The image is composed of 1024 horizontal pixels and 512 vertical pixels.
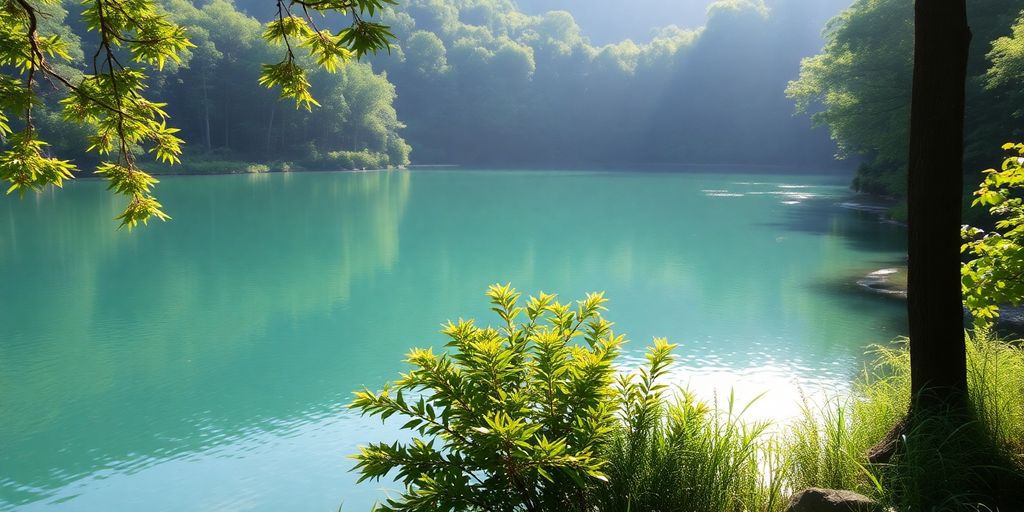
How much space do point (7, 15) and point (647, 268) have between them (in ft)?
44.7

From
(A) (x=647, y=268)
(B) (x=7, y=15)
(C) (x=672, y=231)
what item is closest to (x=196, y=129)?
(C) (x=672, y=231)

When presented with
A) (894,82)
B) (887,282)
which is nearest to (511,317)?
(887,282)

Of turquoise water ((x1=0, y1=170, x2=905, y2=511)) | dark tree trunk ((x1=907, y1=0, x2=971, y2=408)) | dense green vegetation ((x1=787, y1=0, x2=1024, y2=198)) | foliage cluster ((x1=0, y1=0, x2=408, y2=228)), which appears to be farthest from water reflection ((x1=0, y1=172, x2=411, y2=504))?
dense green vegetation ((x1=787, y1=0, x2=1024, y2=198))

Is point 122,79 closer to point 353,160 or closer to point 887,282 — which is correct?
point 887,282

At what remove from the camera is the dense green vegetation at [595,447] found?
274 cm

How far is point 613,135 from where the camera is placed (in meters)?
81.4

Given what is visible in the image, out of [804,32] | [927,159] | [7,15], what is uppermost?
[804,32]

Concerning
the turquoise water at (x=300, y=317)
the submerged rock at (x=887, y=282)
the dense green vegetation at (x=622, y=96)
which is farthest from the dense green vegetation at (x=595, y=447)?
the dense green vegetation at (x=622, y=96)

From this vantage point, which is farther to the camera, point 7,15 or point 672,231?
point 672,231

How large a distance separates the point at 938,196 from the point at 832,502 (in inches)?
59.1

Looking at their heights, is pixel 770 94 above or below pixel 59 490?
above

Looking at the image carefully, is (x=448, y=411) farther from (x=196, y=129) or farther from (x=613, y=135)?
(x=613, y=135)

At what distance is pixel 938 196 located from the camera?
3.41m

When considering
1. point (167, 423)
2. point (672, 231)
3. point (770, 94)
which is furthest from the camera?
point (770, 94)
